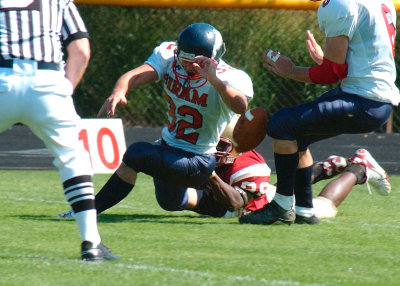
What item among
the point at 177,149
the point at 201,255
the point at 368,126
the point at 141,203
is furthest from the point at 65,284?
the point at 141,203

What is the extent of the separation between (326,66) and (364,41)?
28 cm

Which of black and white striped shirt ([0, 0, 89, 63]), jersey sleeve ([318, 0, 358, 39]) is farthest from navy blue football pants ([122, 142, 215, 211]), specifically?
black and white striped shirt ([0, 0, 89, 63])

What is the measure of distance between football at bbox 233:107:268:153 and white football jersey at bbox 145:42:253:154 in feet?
0.48

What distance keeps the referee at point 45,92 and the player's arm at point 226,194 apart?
5.27 feet

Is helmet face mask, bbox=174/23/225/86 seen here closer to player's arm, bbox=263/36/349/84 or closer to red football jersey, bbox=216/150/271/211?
player's arm, bbox=263/36/349/84

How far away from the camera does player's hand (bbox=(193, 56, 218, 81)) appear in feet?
17.7

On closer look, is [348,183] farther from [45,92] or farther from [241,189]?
[45,92]

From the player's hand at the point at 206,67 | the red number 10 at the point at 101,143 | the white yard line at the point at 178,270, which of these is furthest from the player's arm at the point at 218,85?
the red number 10 at the point at 101,143

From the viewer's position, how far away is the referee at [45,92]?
4371 millimetres

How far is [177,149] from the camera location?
5.83 metres

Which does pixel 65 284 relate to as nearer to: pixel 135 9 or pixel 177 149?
pixel 177 149

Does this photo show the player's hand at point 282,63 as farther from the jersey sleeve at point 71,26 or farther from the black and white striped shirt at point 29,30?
the black and white striped shirt at point 29,30

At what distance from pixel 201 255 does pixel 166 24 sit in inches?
367

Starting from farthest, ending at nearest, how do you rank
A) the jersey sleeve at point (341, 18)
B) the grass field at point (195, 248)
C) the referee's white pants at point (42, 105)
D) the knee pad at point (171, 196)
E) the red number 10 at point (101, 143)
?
the red number 10 at point (101, 143) → the knee pad at point (171, 196) → the jersey sleeve at point (341, 18) → the referee's white pants at point (42, 105) → the grass field at point (195, 248)
